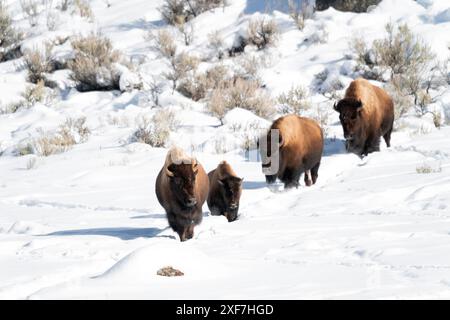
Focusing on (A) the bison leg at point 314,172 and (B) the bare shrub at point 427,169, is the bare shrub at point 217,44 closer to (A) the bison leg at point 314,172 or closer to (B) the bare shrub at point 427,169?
(A) the bison leg at point 314,172

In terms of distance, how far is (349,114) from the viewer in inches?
591

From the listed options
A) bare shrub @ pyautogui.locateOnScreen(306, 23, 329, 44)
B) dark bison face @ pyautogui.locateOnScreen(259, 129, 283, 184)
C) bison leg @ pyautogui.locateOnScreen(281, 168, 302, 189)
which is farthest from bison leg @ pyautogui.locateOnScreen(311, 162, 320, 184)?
bare shrub @ pyautogui.locateOnScreen(306, 23, 329, 44)

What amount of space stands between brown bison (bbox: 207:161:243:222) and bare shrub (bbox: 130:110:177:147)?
5.51 metres

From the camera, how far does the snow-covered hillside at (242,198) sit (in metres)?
6.20

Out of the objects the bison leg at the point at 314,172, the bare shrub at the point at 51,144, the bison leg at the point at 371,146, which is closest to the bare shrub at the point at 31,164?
the bare shrub at the point at 51,144

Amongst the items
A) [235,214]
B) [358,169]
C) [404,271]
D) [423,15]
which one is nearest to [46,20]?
[423,15]

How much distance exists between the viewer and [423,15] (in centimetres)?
2430

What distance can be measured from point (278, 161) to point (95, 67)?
11823 mm

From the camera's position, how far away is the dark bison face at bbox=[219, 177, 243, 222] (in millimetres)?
11273

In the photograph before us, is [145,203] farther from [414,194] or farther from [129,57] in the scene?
[129,57]

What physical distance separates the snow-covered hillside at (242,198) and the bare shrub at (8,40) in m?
0.80

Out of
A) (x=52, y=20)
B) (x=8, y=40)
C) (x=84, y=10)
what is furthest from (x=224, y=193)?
(x=84, y=10)

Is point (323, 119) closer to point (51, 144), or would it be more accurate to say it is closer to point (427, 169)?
point (51, 144)

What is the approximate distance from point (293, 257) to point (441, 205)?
10.3 ft
